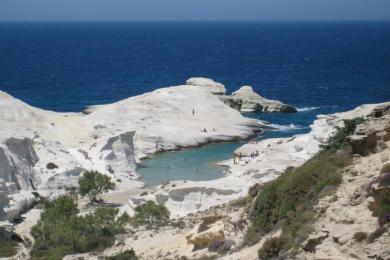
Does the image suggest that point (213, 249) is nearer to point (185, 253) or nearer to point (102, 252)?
point (185, 253)

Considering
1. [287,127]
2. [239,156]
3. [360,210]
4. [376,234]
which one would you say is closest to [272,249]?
[360,210]

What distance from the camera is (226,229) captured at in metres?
28.0

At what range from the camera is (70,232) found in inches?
1346

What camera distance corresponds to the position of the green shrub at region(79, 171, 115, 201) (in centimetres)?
5253

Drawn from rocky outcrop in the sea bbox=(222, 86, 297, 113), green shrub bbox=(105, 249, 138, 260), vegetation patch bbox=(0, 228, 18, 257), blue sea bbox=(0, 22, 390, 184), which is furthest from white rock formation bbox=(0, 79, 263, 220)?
green shrub bbox=(105, 249, 138, 260)

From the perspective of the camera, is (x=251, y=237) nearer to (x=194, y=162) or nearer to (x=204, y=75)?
(x=194, y=162)

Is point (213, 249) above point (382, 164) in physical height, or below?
below

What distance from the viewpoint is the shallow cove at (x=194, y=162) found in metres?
62.6

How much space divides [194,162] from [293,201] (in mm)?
42447

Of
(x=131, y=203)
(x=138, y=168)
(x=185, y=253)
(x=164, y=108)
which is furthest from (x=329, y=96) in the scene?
(x=185, y=253)

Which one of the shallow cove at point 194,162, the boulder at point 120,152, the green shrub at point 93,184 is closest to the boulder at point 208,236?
the green shrub at point 93,184

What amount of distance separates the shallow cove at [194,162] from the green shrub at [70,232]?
2113 centimetres

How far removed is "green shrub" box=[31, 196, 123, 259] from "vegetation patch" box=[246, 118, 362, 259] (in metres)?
8.76

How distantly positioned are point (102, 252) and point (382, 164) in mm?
13342
